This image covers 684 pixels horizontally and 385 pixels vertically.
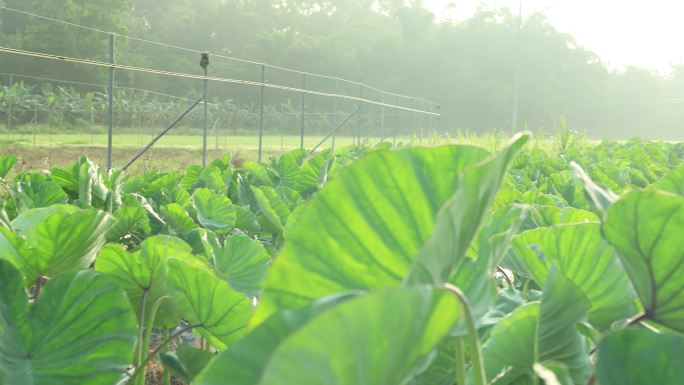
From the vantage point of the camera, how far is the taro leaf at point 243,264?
75cm

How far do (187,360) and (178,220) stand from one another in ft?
2.16

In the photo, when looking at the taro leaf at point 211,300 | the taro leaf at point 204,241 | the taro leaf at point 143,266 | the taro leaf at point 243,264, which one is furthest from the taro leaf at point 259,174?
the taro leaf at point 211,300

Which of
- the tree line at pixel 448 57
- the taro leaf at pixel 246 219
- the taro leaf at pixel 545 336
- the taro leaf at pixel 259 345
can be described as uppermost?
the tree line at pixel 448 57

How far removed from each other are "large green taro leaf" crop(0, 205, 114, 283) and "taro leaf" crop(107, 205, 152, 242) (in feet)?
1.53

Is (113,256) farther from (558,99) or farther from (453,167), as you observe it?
(558,99)

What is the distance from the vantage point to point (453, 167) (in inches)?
13.8

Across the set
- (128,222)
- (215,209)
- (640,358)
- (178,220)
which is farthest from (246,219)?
(640,358)

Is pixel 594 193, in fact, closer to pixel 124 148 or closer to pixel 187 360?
pixel 187 360

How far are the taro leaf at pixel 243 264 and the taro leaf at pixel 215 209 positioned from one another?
20.0 inches

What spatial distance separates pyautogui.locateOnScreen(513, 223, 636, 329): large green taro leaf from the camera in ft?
1.48

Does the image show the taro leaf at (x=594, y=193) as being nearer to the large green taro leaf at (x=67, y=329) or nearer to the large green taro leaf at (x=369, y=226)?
the large green taro leaf at (x=369, y=226)

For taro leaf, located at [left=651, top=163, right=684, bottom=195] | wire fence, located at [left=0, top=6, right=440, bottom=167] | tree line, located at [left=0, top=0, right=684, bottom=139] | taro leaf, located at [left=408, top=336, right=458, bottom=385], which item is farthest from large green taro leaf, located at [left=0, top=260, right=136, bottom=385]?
tree line, located at [left=0, top=0, right=684, bottom=139]

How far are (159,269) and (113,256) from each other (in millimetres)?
37

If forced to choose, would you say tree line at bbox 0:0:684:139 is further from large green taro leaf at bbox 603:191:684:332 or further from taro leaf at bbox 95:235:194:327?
large green taro leaf at bbox 603:191:684:332
